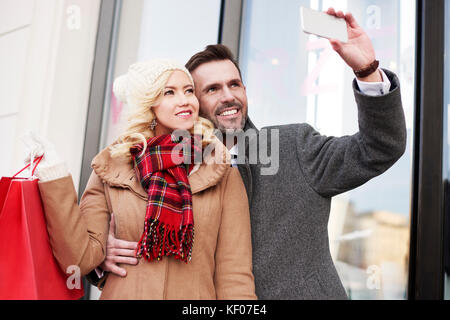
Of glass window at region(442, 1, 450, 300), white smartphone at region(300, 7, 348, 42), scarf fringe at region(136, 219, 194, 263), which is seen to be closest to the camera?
white smartphone at region(300, 7, 348, 42)

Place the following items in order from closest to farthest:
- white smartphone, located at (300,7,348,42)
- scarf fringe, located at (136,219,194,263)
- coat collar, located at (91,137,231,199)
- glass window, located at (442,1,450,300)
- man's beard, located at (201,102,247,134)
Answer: white smartphone, located at (300,7,348,42) < scarf fringe, located at (136,219,194,263) < coat collar, located at (91,137,231,199) < man's beard, located at (201,102,247,134) < glass window, located at (442,1,450,300)

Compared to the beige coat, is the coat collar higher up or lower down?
higher up

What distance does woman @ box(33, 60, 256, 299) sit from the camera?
3.29 feet

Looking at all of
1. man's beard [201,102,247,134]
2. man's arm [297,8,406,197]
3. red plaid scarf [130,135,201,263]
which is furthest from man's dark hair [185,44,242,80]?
man's arm [297,8,406,197]

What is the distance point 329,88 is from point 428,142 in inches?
19.4

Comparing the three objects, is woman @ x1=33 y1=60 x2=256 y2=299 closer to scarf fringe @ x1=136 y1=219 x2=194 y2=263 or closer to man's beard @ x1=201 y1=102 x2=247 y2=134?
scarf fringe @ x1=136 y1=219 x2=194 y2=263

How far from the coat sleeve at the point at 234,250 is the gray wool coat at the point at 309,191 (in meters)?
0.04

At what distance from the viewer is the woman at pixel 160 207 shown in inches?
39.5

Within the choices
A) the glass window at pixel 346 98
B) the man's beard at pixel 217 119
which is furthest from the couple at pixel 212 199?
the glass window at pixel 346 98

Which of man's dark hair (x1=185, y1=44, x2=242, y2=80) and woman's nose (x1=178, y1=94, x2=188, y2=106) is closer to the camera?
woman's nose (x1=178, y1=94, x2=188, y2=106)

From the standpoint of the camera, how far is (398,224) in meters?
1.67

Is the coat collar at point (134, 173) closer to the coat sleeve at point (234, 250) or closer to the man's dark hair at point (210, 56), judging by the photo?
the coat sleeve at point (234, 250)

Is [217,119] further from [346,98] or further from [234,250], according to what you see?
[346,98]

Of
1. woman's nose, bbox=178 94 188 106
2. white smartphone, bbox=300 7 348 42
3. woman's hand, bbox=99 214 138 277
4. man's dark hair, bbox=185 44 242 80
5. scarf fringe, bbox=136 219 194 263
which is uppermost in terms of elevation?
man's dark hair, bbox=185 44 242 80
